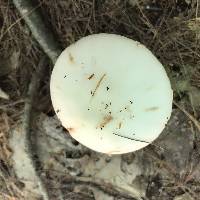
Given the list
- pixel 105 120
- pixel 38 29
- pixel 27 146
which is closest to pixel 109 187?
pixel 27 146

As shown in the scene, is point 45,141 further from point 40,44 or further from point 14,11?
point 14,11

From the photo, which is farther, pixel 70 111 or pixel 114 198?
pixel 114 198

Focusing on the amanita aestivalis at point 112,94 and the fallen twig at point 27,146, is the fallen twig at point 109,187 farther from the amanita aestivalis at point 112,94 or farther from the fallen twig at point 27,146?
the amanita aestivalis at point 112,94

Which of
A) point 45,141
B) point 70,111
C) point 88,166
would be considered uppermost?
point 70,111

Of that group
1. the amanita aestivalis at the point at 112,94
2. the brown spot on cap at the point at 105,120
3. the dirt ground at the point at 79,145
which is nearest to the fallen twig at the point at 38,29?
the dirt ground at the point at 79,145

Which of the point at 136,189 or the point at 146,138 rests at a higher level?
the point at 146,138

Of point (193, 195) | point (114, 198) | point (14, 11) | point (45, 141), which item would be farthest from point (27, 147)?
point (193, 195)

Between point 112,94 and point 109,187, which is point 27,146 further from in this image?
point 112,94

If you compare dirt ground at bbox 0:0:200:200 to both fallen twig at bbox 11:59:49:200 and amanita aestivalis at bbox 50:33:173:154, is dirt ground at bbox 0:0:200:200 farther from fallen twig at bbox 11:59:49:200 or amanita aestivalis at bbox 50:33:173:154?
amanita aestivalis at bbox 50:33:173:154
